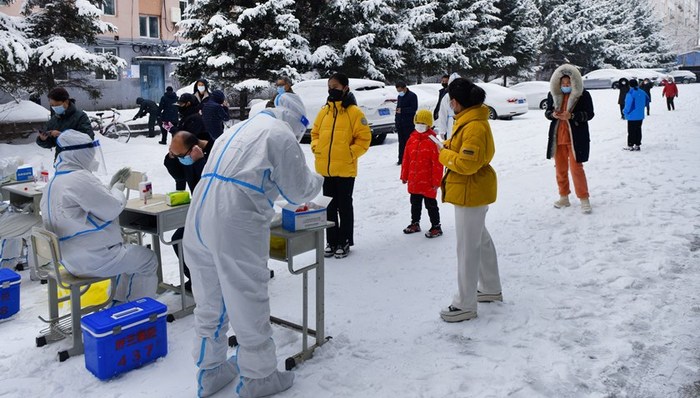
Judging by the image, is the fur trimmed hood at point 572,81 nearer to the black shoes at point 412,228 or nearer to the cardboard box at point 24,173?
the black shoes at point 412,228

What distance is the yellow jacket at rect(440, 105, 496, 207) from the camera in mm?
4754

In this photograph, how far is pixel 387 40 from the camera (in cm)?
2248

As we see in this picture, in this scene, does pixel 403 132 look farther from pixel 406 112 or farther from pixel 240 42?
pixel 240 42

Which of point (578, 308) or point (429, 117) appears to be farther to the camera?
point (429, 117)

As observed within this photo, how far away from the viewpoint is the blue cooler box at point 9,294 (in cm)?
535

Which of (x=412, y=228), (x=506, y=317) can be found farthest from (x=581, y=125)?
(x=506, y=317)

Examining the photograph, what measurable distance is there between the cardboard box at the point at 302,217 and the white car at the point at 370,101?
1064cm

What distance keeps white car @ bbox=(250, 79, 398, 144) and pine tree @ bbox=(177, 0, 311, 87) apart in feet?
12.3

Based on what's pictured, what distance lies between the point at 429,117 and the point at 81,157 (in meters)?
3.86

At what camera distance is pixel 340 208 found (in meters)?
6.74

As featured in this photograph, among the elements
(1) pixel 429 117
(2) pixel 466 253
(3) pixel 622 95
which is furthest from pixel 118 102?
(2) pixel 466 253

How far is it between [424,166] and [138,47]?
26851 mm

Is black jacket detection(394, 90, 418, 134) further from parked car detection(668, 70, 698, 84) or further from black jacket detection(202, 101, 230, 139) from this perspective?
parked car detection(668, 70, 698, 84)

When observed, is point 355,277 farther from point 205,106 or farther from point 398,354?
point 205,106
